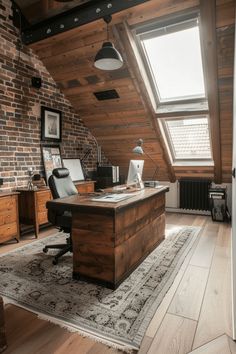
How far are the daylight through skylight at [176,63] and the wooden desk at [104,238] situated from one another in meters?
2.38

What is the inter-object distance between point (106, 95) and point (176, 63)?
49.7 inches

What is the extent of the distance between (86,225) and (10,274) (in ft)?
3.34

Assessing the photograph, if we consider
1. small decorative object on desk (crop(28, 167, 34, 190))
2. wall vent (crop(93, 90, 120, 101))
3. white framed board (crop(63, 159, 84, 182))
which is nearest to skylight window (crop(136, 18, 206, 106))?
wall vent (crop(93, 90, 120, 101))

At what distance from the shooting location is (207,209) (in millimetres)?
5359

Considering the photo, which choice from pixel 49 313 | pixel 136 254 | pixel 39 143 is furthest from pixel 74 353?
pixel 39 143

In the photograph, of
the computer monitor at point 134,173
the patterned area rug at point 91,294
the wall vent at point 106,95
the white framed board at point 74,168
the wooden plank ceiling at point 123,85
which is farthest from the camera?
the white framed board at point 74,168

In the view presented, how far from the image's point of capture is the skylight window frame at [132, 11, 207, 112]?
3227mm

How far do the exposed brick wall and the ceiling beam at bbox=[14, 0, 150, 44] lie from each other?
29 centimetres

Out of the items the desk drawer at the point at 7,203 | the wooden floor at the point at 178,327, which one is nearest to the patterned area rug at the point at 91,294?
the wooden floor at the point at 178,327

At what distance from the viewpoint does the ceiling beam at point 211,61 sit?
2.83 meters

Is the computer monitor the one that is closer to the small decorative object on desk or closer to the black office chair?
the black office chair

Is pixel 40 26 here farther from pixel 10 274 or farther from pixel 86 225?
pixel 10 274

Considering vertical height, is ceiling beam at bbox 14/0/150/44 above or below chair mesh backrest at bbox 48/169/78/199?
above

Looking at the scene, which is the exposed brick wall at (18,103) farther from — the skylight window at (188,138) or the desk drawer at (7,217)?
the skylight window at (188,138)
